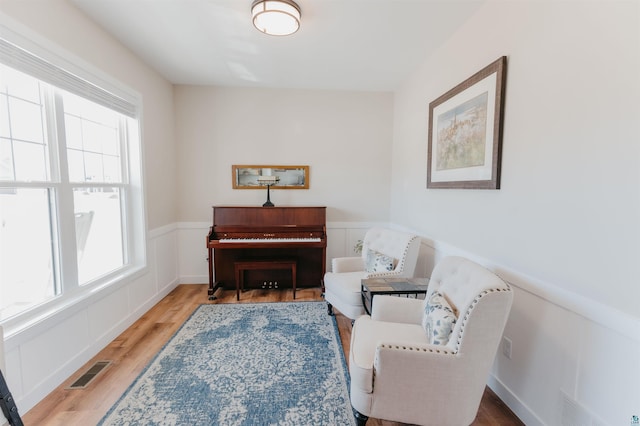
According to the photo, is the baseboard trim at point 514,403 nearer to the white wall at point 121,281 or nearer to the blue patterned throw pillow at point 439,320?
the blue patterned throw pillow at point 439,320


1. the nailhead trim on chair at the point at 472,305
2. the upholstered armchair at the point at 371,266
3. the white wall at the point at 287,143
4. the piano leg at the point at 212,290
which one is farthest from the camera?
the white wall at the point at 287,143

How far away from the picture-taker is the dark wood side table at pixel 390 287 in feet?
6.62

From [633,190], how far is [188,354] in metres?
2.75

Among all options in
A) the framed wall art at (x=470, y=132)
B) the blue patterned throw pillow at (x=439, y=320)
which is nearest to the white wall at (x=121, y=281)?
the blue patterned throw pillow at (x=439, y=320)

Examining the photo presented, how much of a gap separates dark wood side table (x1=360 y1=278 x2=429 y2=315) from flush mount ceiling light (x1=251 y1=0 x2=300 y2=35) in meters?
1.99

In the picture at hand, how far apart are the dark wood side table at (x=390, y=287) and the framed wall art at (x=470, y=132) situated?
824 mm

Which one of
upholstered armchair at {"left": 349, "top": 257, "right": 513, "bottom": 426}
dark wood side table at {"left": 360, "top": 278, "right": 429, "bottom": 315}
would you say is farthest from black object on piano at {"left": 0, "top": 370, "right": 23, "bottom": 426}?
dark wood side table at {"left": 360, "top": 278, "right": 429, "bottom": 315}

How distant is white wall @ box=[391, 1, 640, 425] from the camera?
110cm

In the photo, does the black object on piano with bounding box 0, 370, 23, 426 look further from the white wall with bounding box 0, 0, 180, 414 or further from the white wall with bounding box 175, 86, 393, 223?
the white wall with bounding box 175, 86, 393, 223

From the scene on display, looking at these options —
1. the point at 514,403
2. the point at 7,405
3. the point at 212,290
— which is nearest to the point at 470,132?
the point at 514,403

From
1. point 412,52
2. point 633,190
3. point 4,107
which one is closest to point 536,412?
point 633,190

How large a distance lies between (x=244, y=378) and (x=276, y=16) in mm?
2475

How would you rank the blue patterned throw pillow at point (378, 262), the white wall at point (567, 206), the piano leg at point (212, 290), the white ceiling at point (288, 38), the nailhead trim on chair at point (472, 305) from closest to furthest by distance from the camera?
the white wall at point (567, 206) < the nailhead trim on chair at point (472, 305) < the white ceiling at point (288, 38) < the blue patterned throw pillow at point (378, 262) < the piano leg at point (212, 290)

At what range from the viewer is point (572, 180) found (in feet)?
4.32
